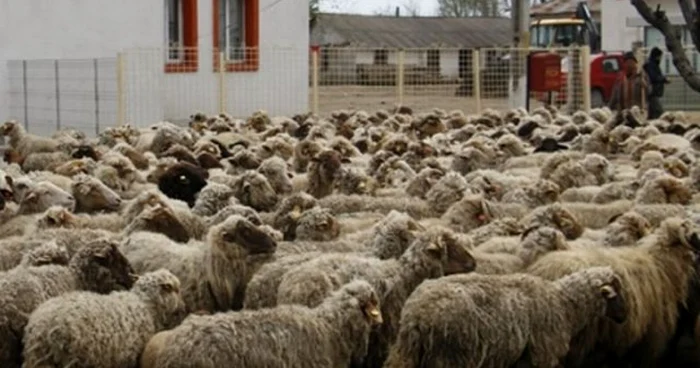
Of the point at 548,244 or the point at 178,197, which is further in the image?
the point at 178,197

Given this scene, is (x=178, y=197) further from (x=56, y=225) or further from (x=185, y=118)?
(x=185, y=118)

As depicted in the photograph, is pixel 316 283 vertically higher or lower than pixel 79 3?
lower

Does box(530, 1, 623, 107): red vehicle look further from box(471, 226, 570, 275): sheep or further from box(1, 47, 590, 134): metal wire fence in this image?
box(471, 226, 570, 275): sheep

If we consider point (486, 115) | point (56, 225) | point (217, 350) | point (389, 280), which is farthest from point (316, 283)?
point (486, 115)

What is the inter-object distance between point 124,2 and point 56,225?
17567 millimetres

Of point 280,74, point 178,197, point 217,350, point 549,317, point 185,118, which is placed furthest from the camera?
point 280,74

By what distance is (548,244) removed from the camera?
9.40 m

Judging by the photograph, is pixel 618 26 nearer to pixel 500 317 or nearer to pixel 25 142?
pixel 25 142

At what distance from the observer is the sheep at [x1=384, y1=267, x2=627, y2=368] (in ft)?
25.8

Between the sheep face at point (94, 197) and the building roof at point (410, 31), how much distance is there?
64104 mm

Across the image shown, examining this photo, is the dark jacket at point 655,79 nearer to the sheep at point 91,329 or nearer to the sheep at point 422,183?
the sheep at point 422,183

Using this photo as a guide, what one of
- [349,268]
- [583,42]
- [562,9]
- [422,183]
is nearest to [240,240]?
[349,268]

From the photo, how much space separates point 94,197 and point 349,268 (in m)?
4.10

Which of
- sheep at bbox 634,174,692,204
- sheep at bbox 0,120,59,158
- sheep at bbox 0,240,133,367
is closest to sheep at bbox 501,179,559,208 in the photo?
sheep at bbox 634,174,692,204
